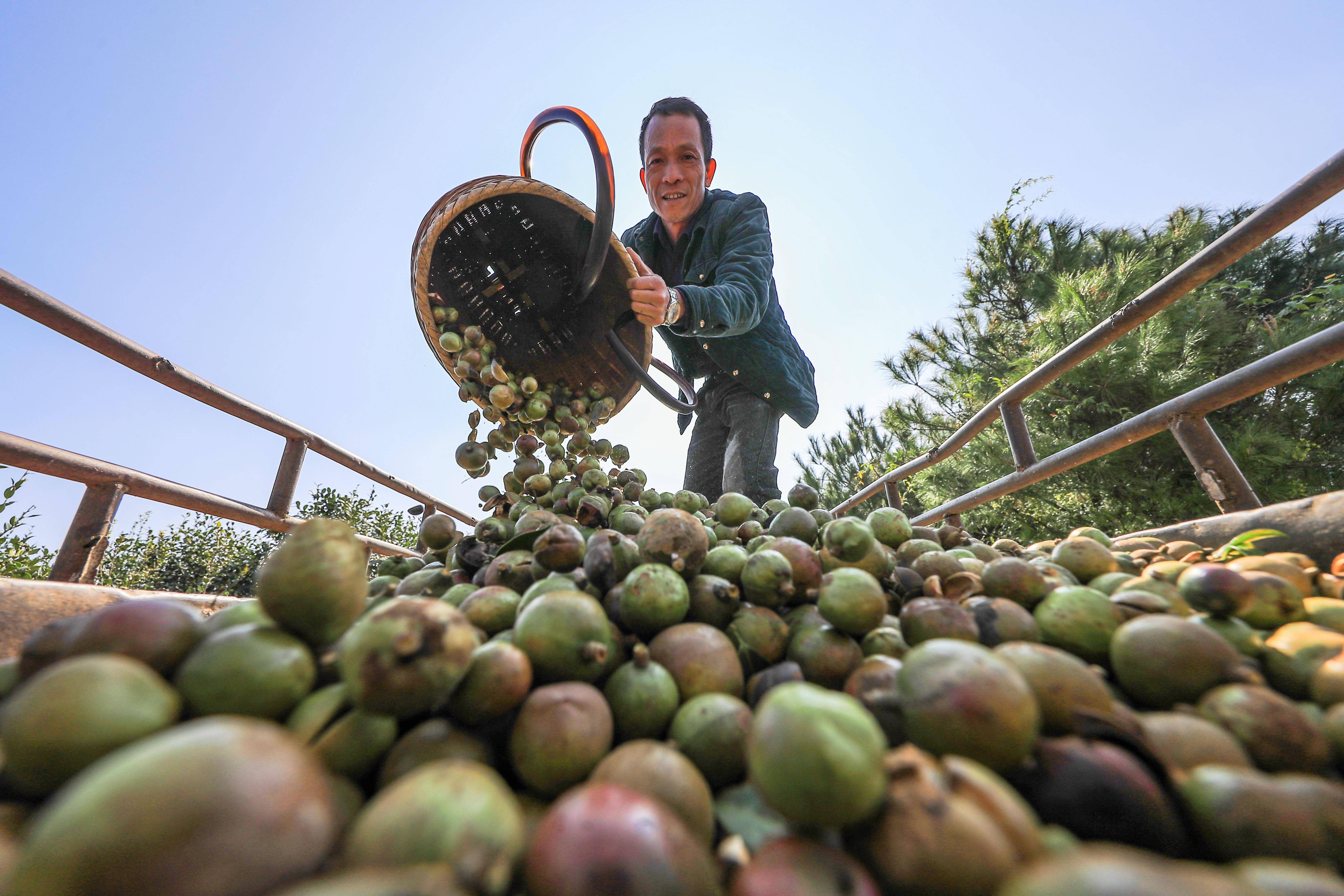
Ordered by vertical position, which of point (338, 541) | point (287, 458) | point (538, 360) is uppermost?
point (538, 360)

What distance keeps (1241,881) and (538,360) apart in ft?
12.3

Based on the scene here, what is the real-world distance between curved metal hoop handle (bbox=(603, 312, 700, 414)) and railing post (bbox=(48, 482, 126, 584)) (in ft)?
8.00

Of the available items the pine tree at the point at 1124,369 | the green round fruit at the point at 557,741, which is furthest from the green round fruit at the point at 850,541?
the pine tree at the point at 1124,369

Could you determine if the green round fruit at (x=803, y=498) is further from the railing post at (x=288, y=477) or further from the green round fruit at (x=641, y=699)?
the railing post at (x=288, y=477)

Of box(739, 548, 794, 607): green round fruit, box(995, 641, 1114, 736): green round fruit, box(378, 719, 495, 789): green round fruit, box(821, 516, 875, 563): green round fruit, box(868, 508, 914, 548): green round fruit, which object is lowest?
box(378, 719, 495, 789): green round fruit

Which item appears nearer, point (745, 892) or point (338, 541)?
point (745, 892)

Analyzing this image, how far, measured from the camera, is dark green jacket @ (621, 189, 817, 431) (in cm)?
371

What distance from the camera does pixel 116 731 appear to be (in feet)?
2.24

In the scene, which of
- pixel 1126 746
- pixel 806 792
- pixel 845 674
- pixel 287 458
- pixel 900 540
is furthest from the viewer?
pixel 287 458

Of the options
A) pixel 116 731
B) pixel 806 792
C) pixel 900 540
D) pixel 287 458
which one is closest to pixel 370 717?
pixel 116 731

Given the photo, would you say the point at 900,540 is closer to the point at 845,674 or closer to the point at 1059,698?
the point at 845,674

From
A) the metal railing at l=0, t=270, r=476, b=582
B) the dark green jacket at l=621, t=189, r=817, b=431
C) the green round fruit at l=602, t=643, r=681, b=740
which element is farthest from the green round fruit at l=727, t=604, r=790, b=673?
the dark green jacket at l=621, t=189, r=817, b=431

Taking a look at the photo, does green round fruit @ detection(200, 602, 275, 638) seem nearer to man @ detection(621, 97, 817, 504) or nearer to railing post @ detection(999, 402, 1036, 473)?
man @ detection(621, 97, 817, 504)

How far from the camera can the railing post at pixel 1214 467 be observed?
7.54 feet
